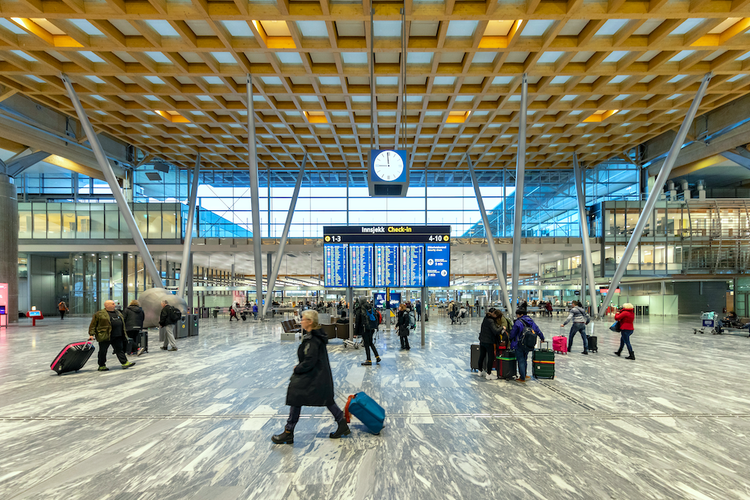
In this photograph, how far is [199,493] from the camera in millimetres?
3979

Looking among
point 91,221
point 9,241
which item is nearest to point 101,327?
point 9,241

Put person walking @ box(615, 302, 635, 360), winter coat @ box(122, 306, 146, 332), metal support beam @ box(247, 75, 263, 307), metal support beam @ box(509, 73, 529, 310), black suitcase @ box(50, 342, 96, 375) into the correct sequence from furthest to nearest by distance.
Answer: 1. metal support beam @ box(509, 73, 529, 310)
2. metal support beam @ box(247, 75, 263, 307)
3. winter coat @ box(122, 306, 146, 332)
4. person walking @ box(615, 302, 635, 360)
5. black suitcase @ box(50, 342, 96, 375)

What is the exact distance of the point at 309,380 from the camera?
5184 millimetres

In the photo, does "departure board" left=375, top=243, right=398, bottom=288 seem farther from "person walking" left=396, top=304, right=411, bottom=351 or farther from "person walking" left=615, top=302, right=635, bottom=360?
Answer: "person walking" left=615, top=302, right=635, bottom=360

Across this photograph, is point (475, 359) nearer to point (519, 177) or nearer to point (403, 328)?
point (403, 328)

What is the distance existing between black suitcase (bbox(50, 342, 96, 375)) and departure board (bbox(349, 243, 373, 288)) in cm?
792

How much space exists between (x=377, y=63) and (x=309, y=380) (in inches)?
628

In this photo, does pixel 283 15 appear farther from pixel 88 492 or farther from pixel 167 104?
pixel 88 492

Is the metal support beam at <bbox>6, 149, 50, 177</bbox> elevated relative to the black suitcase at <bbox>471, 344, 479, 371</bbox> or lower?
elevated

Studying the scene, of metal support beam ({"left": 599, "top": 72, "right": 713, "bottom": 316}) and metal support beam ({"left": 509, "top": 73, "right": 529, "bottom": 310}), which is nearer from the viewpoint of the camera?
metal support beam ({"left": 599, "top": 72, "right": 713, "bottom": 316})

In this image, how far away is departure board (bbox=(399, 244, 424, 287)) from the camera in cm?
1488

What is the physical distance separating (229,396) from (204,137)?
77.2ft

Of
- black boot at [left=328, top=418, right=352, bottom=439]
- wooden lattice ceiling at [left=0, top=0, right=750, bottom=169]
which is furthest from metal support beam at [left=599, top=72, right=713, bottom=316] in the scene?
black boot at [left=328, top=418, right=352, bottom=439]

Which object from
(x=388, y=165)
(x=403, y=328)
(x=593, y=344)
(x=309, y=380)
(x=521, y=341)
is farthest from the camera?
(x=403, y=328)
